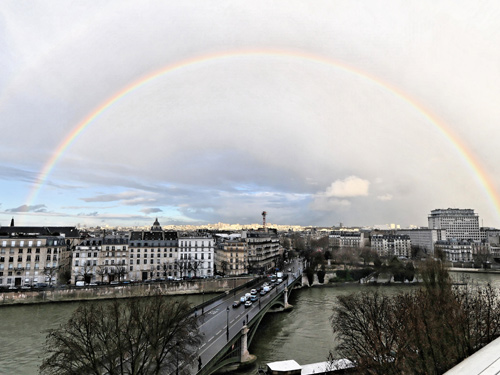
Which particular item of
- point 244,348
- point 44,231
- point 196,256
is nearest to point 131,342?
point 244,348

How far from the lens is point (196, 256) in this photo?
64.9 metres

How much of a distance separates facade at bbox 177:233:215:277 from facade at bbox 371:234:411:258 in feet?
275

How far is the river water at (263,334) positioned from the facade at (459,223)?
150 metres

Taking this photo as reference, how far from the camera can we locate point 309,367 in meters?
22.1

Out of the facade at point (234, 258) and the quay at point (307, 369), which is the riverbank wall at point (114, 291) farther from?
the quay at point (307, 369)

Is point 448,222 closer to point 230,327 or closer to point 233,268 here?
point 233,268

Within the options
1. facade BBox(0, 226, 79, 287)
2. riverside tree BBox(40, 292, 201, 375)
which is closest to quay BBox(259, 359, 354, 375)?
riverside tree BBox(40, 292, 201, 375)

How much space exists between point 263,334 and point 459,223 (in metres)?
172

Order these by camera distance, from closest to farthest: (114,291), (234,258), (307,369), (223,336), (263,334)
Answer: (307,369)
(223,336)
(263,334)
(114,291)
(234,258)

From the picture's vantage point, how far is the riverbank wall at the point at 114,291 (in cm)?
4628

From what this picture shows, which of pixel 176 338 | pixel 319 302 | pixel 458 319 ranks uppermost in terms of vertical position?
pixel 458 319

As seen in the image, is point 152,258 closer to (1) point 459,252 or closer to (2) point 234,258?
(2) point 234,258

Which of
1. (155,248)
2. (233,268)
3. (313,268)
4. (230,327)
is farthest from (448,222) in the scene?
(230,327)

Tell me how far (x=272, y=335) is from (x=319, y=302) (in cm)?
1911
